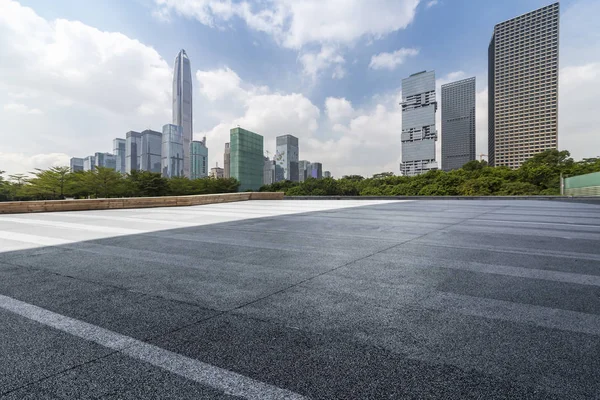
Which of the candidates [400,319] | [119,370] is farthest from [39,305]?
[400,319]

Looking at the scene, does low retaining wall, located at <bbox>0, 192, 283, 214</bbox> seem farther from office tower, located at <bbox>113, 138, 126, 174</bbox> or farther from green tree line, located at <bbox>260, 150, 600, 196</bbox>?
office tower, located at <bbox>113, 138, 126, 174</bbox>

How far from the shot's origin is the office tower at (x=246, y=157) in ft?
392

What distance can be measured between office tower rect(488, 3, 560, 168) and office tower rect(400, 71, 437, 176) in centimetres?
2913

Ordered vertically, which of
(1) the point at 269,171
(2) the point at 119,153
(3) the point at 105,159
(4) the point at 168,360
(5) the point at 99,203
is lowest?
(4) the point at 168,360

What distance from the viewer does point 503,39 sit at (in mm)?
150125

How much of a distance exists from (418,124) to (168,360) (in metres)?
183

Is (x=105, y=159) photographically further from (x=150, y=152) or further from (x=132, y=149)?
(x=132, y=149)

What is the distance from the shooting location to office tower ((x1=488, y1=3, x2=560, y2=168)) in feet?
433

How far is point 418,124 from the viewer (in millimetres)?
167500

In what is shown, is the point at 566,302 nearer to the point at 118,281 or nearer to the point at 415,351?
the point at 415,351

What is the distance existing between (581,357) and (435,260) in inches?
105

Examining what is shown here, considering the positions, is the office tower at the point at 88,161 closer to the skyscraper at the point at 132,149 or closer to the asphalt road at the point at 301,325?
the skyscraper at the point at 132,149

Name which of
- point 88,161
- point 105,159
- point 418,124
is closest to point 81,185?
point 88,161

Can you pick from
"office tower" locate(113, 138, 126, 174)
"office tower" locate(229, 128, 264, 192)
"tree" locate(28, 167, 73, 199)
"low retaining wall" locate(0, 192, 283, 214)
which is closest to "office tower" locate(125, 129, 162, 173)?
"office tower" locate(113, 138, 126, 174)
